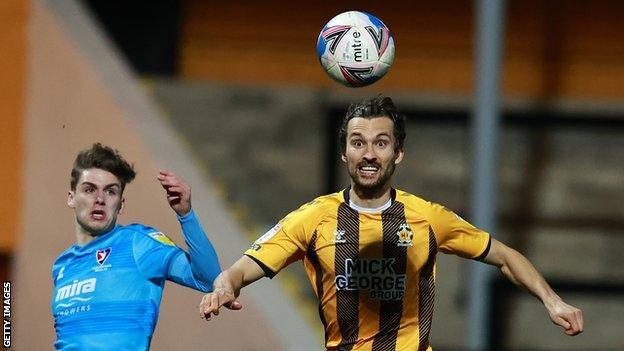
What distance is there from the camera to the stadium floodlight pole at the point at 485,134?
11.9 m

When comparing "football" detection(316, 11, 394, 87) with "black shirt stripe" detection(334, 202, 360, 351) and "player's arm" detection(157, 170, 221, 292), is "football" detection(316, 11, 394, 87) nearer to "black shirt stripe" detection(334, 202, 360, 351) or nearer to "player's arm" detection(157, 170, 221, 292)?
"black shirt stripe" detection(334, 202, 360, 351)

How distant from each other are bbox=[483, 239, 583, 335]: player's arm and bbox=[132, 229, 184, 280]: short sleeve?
1.56 metres

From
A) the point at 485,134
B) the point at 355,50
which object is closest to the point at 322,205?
the point at 355,50

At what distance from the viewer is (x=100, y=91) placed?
11.1 meters

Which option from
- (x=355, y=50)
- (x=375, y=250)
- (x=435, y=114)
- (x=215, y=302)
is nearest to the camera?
(x=215, y=302)

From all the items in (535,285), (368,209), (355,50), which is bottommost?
(535,285)

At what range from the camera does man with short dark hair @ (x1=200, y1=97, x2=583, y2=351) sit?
6.38m

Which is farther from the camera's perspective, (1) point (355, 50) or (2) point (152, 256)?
(1) point (355, 50)

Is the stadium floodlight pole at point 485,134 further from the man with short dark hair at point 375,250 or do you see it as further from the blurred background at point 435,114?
the man with short dark hair at point 375,250

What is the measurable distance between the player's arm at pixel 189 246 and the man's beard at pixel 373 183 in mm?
769

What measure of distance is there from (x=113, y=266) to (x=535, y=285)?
2052 mm

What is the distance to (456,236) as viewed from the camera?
6543 mm

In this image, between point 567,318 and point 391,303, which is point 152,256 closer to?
point 391,303

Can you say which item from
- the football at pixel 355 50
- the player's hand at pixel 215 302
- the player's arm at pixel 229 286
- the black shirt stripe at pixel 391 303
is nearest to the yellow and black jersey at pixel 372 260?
the black shirt stripe at pixel 391 303
